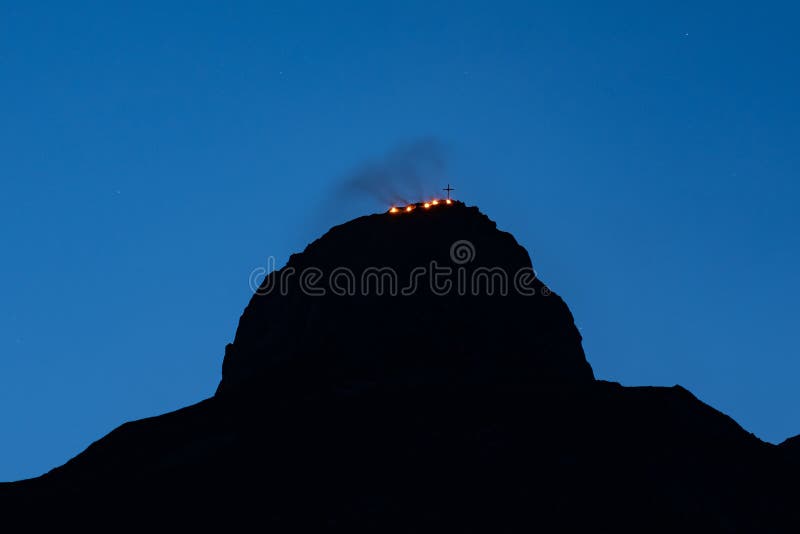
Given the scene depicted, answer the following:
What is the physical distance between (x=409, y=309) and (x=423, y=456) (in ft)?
44.2

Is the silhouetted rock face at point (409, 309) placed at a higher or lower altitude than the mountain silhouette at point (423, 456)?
higher

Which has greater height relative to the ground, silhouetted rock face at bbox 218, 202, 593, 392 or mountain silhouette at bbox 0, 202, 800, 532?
silhouetted rock face at bbox 218, 202, 593, 392

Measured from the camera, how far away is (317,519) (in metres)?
16.9

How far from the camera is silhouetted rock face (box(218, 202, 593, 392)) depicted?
30.9 m

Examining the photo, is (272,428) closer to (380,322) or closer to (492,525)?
(492,525)

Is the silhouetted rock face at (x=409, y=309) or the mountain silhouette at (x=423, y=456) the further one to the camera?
the silhouetted rock face at (x=409, y=309)

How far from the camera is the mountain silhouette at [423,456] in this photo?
17.3 m

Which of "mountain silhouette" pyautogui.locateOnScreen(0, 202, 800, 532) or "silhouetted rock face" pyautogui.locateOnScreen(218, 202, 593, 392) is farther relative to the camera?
"silhouetted rock face" pyautogui.locateOnScreen(218, 202, 593, 392)

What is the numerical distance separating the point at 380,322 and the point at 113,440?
10968mm

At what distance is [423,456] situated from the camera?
19.0 m

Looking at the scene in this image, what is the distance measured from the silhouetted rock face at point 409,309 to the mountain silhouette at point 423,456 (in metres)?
0.14

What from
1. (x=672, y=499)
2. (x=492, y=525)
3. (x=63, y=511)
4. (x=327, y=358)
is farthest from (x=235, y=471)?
(x=327, y=358)

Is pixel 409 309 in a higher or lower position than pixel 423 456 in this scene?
higher

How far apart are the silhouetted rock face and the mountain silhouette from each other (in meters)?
0.14
